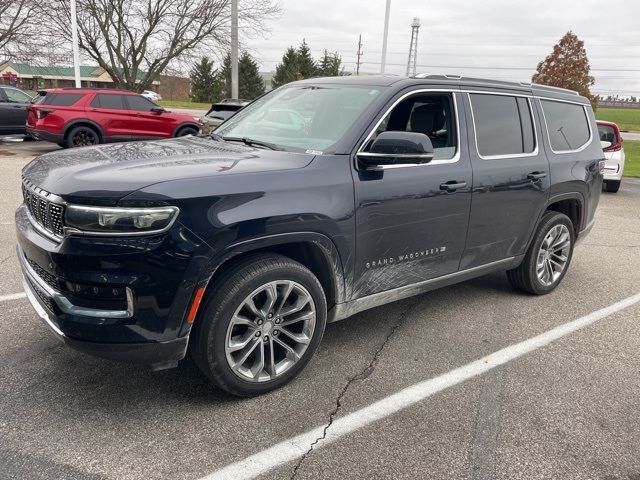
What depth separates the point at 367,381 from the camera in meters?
3.25

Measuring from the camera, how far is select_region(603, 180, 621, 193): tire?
38.9 ft

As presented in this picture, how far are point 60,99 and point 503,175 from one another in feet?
40.5

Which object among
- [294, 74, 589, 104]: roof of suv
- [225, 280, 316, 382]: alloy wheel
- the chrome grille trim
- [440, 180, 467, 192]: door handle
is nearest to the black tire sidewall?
[294, 74, 589, 104]: roof of suv

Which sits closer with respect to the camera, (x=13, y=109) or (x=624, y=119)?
(x=13, y=109)

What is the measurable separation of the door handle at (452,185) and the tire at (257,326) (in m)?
1.19

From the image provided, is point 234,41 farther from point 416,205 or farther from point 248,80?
point 248,80

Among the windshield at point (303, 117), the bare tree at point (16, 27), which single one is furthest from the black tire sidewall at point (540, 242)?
Answer: the bare tree at point (16, 27)

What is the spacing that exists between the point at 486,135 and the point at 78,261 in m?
3.03

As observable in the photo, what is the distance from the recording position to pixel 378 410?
293cm

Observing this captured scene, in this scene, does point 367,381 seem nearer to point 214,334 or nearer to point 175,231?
point 214,334

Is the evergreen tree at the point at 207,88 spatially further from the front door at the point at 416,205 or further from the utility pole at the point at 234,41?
the front door at the point at 416,205

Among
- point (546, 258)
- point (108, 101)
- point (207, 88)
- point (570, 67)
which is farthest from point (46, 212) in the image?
point (207, 88)

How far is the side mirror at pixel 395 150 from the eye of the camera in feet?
10.0

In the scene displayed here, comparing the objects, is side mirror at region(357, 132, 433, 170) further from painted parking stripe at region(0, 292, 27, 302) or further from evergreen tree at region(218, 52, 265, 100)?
evergreen tree at region(218, 52, 265, 100)
